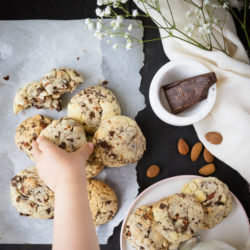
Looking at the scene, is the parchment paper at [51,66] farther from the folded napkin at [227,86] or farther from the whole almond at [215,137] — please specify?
the whole almond at [215,137]

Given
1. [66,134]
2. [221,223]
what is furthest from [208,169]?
[66,134]

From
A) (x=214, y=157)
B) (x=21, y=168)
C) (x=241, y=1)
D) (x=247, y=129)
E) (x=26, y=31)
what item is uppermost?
(x=241, y=1)

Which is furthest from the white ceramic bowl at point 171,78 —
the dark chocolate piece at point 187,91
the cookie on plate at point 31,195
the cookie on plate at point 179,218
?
the cookie on plate at point 31,195

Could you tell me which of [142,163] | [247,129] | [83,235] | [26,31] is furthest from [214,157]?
[26,31]

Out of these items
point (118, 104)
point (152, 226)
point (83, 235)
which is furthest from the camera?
point (118, 104)

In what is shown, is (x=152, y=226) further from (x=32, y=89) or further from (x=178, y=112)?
(x=32, y=89)

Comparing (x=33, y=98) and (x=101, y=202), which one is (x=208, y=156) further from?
(x=33, y=98)

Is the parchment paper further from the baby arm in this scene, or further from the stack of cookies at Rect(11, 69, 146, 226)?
the baby arm
